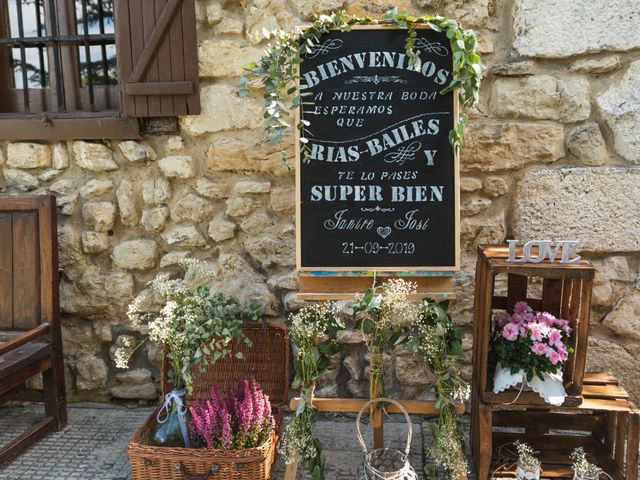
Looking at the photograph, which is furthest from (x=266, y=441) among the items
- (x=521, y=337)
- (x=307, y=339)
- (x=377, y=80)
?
(x=377, y=80)

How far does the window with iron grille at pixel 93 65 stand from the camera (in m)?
3.09

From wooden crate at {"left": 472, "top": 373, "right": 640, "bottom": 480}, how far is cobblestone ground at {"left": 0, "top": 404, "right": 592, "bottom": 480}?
1.02 feet

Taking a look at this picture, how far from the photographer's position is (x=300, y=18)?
3070mm

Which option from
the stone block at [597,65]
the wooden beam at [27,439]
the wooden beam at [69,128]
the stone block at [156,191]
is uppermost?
the stone block at [597,65]

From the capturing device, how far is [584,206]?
10.00 feet

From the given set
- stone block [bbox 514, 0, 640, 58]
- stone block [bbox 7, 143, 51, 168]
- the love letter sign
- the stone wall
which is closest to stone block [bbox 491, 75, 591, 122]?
the stone wall

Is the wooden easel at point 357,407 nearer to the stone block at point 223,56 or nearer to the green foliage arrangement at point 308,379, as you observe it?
the green foliage arrangement at point 308,379

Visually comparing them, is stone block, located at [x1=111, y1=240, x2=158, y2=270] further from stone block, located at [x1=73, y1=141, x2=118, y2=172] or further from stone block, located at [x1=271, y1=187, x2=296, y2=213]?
stone block, located at [x1=271, y1=187, x2=296, y2=213]

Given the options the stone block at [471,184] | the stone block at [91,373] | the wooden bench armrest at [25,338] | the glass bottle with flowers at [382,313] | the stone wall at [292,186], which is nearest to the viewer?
the glass bottle with flowers at [382,313]

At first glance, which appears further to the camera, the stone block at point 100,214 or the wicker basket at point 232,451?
the stone block at point 100,214

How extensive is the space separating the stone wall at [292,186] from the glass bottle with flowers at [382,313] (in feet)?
2.12

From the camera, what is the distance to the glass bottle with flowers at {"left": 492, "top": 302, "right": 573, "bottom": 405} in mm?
2455

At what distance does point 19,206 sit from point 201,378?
1.26 meters

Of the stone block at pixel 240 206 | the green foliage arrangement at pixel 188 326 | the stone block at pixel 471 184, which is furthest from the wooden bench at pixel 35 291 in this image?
the stone block at pixel 471 184
